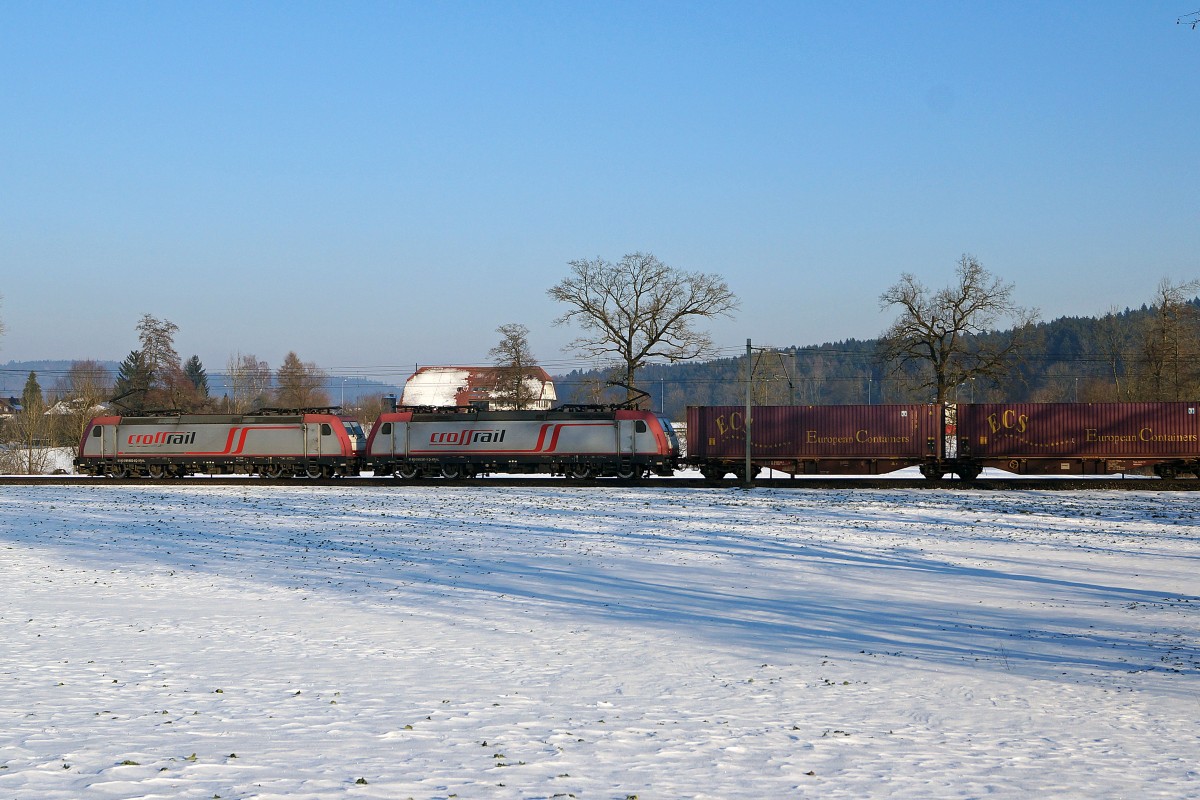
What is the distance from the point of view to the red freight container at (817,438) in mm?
37750

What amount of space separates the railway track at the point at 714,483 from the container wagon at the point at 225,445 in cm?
82

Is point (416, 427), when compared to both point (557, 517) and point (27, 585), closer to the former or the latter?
point (557, 517)

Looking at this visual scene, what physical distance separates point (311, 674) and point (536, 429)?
3010cm

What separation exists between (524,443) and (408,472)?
5.56 m

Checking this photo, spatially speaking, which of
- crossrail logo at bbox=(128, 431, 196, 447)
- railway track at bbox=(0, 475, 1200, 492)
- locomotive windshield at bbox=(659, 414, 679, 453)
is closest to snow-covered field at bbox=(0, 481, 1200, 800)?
railway track at bbox=(0, 475, 1200, 492)

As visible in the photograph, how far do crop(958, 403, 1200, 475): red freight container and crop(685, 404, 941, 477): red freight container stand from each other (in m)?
2.02

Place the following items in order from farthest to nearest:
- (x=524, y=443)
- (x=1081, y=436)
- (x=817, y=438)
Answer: (x=524, y=443)
(x=817, y=438)
(x=1081, y=436)

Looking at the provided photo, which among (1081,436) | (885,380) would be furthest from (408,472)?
(885,380)

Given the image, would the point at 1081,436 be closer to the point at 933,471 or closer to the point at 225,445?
the point at 933,471

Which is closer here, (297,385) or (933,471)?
(933,471)

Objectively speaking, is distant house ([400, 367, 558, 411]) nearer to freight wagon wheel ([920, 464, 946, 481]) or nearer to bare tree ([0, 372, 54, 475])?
bare tree ([0, 372, 54, 475])

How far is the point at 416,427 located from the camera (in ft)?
136

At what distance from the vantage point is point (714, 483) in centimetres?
3809

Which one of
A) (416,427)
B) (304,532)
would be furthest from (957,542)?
(416,427)
